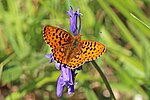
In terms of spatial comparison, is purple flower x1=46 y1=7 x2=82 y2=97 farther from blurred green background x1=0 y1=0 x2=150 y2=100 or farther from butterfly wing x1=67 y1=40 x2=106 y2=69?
blurred green background x1=0 y1=0 x2=150 y2=100

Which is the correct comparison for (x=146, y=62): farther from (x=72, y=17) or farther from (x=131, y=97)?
(x=72, y=17)

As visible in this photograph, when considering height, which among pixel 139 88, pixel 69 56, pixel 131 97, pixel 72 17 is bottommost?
pixel 131 97

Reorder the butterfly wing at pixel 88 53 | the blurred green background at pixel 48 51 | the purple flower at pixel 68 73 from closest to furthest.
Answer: the butterfly wing at pixel 88 53 < the purple flower at pixel 68 73 < the blurred green background at pixel 48 51

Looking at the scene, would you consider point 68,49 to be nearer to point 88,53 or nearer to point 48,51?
point 88,53

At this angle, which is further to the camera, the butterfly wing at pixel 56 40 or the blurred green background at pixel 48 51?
the blurred green background at pixel 48 51

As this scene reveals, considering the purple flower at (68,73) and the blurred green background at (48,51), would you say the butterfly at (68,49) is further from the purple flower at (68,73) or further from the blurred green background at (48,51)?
the blurred green background at (48,51)

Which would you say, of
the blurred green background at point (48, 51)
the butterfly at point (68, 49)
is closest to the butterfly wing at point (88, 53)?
the butterfly at point (68, 49)

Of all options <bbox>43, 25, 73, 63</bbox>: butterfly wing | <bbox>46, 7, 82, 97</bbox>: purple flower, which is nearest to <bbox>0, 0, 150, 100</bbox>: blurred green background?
<bbox>46, 7, 82, 97</bbox>: purple flower

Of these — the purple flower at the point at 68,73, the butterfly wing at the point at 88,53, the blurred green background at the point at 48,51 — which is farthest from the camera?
the blurred green background at the point at 48,51

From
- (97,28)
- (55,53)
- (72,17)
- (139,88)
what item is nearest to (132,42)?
(97,28)
